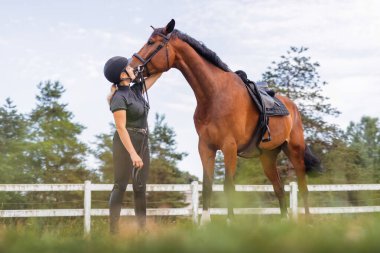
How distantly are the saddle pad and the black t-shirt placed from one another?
2094mm

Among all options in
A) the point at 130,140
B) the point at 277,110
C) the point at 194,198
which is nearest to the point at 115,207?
the point at 130,140

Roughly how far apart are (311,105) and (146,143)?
20.1 m

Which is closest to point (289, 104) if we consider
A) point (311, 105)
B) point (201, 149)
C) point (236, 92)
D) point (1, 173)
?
point (236, 92)

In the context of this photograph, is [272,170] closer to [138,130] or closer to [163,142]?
[138,130]

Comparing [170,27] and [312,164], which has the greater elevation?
[170,27]

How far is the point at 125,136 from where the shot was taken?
16.3 feet

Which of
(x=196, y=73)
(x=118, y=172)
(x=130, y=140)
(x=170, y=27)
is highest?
(x=170, y=27)

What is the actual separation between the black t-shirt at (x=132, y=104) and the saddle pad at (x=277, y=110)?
6.87 ft

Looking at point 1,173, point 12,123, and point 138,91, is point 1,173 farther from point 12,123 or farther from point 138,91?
point 138,91

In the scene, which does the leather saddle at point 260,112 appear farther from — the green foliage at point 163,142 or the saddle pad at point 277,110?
the green foliage at point 163,142

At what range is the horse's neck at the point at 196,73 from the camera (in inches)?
239

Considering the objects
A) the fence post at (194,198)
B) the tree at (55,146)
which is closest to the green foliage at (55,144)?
the tree at (55,146)

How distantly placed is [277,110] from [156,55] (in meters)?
2.28

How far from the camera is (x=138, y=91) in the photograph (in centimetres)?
560
